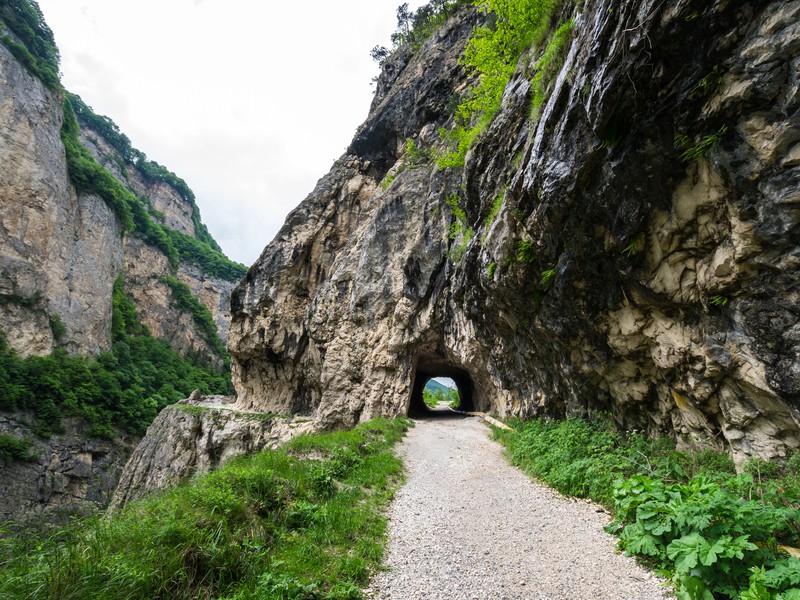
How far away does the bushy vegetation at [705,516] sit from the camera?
2803mm

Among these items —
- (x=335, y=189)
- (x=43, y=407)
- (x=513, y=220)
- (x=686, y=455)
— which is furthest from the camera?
(x=43, y=407)

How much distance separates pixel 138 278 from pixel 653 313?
2600 inches

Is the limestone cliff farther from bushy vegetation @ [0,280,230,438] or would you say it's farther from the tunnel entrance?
the tunnel entrance

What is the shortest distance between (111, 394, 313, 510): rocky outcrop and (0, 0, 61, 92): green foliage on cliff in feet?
147

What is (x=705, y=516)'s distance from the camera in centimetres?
319

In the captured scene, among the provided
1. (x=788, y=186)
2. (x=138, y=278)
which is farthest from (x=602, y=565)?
(x=138, y=278)

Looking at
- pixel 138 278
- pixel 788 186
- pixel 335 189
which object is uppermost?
pixel 335 189

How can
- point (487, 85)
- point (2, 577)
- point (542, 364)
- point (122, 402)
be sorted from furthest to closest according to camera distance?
1. point (122, 402)
2. point (487, 85)
3. point (542, 364)
4. point (2, 577)

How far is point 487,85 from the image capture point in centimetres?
1273

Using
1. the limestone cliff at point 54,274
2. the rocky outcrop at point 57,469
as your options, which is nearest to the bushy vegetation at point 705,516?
the limestone cliff at point 54,274

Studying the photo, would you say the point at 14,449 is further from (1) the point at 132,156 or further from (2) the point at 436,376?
(1) the point at 132,156

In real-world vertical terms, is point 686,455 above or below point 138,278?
below

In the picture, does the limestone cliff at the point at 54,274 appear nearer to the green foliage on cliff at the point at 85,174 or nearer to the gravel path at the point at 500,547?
the green foliage on cliff at the point at 85,174

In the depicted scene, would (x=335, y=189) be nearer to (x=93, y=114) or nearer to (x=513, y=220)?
(x=513, y=220)
